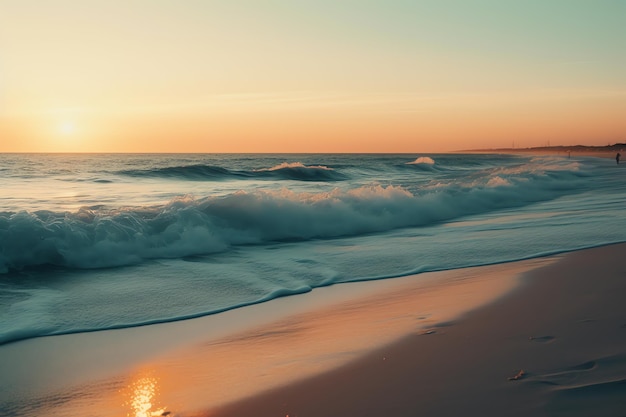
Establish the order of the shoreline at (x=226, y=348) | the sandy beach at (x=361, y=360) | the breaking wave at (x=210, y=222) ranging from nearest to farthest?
the sandy beach at (x=361, y=360), the shoreline at (x=226, y=348), the breaking wave at (x=210, y=222)

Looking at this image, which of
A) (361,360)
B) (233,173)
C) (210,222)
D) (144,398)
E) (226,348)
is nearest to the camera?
(144,398)

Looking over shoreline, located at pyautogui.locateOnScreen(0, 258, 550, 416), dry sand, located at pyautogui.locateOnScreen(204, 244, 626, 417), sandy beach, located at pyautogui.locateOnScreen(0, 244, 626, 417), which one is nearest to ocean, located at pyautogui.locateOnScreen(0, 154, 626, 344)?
shoreline, located at pyautogui.locateOnScreen(0, 258, 550, 416)

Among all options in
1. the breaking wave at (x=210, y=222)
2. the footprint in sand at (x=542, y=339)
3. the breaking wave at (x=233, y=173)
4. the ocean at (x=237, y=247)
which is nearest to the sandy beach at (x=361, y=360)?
the footprint in sand at (x=542, y=339)

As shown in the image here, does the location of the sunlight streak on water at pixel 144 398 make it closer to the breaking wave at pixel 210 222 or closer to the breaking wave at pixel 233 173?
the breaking wave at pixel 210 222

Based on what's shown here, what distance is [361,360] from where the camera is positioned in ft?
13.2

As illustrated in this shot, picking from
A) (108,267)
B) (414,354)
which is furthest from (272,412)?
(108,267)

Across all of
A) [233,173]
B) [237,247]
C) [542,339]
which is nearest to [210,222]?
[237,247]

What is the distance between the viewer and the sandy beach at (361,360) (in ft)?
10.5

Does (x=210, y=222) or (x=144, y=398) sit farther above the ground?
(x=210, y=222)

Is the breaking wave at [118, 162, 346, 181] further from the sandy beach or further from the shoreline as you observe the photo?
the sandy beach

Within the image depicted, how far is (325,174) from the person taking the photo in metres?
41.5

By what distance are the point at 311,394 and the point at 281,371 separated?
1.76 feet

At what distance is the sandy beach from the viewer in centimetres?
319

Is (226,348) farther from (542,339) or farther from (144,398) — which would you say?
(542,339)
